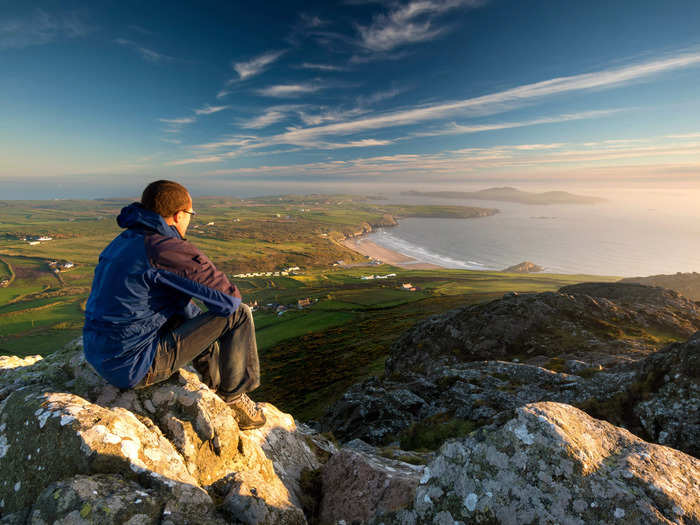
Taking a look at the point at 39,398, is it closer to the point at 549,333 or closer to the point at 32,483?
the point at 32,483

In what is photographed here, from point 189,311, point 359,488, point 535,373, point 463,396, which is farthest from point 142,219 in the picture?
point 535,373

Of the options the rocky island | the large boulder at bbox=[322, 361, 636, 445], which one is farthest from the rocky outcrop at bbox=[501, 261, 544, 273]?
the rocky island

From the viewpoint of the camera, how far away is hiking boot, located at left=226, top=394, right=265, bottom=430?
23.4ft

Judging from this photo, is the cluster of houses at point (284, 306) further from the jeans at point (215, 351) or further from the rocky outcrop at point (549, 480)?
the rocky outcrop at point (549, 480)

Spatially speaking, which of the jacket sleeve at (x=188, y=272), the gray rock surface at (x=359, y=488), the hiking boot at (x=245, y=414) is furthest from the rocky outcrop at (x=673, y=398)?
the jacket sleeve at (x=188, y=272)

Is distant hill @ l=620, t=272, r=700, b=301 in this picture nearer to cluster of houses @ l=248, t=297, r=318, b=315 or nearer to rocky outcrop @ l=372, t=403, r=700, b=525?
cluster of houses @ l=248, t=297, r=318, b=315

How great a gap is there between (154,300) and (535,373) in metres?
16.3

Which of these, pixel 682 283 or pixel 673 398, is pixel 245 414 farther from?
pixel 682 283

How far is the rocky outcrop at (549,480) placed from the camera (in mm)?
4117

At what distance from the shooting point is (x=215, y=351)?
6859 mm

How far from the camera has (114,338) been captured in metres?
4.87

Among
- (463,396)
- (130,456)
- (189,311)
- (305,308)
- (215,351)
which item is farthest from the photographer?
(305,308)

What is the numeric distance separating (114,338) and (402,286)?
12276 centimetres

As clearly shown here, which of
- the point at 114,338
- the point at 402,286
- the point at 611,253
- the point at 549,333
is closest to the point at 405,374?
the point at 549,333
